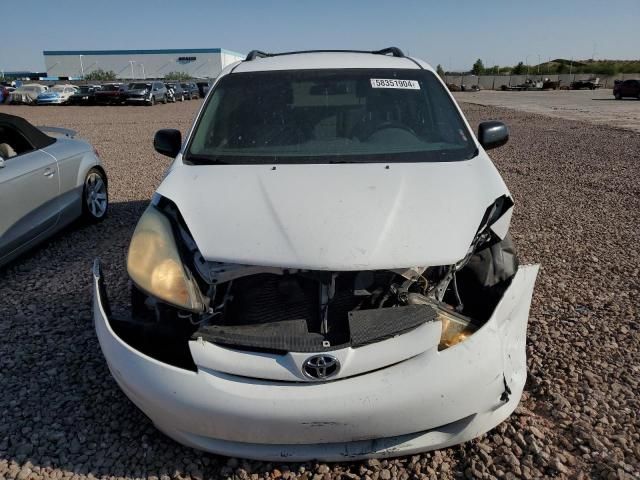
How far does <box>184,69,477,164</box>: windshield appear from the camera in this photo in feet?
10.1

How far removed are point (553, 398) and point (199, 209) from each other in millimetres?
2057

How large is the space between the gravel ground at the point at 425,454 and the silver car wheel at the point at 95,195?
0.18m

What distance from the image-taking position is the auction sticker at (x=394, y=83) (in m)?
3.55

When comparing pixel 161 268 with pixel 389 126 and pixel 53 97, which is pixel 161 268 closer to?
pixel 389 126

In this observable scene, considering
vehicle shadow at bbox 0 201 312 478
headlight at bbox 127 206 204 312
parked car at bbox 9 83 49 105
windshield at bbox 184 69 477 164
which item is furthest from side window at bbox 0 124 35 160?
parked car at bbox 9 83 49 105

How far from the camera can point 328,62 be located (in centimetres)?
372

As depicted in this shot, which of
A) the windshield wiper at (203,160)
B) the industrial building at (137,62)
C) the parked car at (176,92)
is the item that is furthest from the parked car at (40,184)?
the industrial building at (137,62)

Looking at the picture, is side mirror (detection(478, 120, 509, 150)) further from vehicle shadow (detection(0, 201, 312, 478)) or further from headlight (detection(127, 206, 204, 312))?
vehicle shadow (detection(0, 201, 312, 478))

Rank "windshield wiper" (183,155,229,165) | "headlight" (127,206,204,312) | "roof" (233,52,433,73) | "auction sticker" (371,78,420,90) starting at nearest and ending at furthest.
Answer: "headlight" (127,206,204,312), "windshield wiper" (183,155,229,165), "auction sticker" (371,78,420,90), "roof" (233,52,433,73)

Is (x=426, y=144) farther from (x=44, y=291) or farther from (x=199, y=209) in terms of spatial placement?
(x=44, y=291)

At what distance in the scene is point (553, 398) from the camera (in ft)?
8.90

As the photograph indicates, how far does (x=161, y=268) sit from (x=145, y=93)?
3261 centimetres

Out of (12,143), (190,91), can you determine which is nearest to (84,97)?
(190,91)

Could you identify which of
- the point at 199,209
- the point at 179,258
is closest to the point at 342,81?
the point at 199,209
